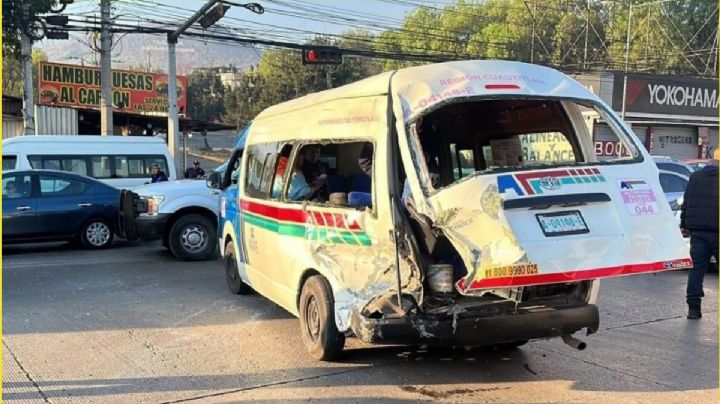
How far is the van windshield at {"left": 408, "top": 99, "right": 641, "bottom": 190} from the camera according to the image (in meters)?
5.53

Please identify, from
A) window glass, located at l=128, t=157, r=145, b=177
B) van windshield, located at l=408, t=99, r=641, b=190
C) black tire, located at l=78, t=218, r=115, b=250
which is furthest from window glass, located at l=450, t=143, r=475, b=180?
window glass, located at l=128, t=157, r=145, b=177

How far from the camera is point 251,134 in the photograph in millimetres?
7613

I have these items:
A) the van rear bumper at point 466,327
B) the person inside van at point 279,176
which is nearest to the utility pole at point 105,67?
the person inside van at point 279,176

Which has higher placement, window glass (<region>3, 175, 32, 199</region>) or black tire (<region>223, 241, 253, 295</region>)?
window glass (<region>3, 175, 32, 199</region>)

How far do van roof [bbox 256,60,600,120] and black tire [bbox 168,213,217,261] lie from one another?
6407 mm

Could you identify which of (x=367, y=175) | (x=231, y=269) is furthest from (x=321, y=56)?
(x=367, y=175)

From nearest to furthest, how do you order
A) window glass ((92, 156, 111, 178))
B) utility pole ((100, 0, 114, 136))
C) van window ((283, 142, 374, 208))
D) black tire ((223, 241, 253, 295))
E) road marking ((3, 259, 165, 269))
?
van window ((283, 142, 374, 208)) < black tire ((223, 241, 253, 295)) < road marking ((3, 259, 165, 269)) < window glass ((92, 156, 111, 178)) < utility pole ((100, 0, 114, 136))

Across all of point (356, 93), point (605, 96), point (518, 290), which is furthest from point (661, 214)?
point (605, 96)

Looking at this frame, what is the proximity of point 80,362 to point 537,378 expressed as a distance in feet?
12.2

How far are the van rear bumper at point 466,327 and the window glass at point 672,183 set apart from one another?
310 inches

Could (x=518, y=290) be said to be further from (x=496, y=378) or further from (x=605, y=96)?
(x=605, y=96)

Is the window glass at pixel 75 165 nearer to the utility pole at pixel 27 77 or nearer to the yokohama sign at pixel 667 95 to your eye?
the utility pole at pixel 27 77

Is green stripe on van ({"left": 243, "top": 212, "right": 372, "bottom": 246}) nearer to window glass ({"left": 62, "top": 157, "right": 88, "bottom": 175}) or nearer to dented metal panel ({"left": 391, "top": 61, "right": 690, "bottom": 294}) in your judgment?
dented metal panel ({"left": 391, "top": 61, "right": 690, "bottom": 294})

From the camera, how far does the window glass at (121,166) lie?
1628 centimetres
